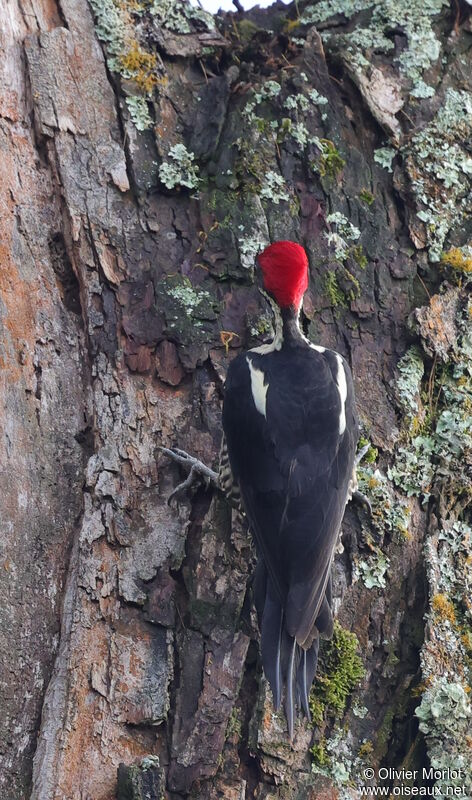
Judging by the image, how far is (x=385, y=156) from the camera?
3637mm

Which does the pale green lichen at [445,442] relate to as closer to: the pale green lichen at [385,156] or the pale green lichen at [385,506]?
the pale green lichen at [385,506]

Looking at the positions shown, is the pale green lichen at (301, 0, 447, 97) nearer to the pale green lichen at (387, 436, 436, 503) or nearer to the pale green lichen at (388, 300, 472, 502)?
the pale green lichen at (388, 300, 472, 502)

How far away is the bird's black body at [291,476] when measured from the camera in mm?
2787

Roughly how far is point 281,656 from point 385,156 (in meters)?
2.01

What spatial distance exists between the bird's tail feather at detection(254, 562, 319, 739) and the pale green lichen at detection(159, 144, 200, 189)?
1458 mm

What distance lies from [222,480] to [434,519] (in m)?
0.73

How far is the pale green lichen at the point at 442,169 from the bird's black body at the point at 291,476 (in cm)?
69

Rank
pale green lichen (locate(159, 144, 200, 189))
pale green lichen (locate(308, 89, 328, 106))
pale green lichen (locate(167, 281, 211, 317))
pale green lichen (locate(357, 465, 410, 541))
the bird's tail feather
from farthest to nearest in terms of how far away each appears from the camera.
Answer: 1. pale green lichen (locate(308, 89, 328, 106))
2. pale green lichen (locate(159, 144, 200, 189))
3. pale green lichen (locate(167, 281, 211, 317))
4. pale green lichen (locate(357, 465, 410, 541))
5. the bird's tail feather

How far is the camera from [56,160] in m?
3.34

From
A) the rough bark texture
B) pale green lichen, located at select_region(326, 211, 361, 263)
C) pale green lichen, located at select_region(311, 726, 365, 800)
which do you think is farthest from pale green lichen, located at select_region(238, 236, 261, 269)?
pale green lichen, located at select_region(311, 726, 365, 800)

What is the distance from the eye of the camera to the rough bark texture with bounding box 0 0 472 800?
2.67 meters

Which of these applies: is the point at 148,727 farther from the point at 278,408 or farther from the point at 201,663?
Result: the point at 278,408

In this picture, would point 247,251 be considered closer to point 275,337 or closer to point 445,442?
point 275,337

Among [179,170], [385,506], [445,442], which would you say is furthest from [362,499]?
[179,170]
